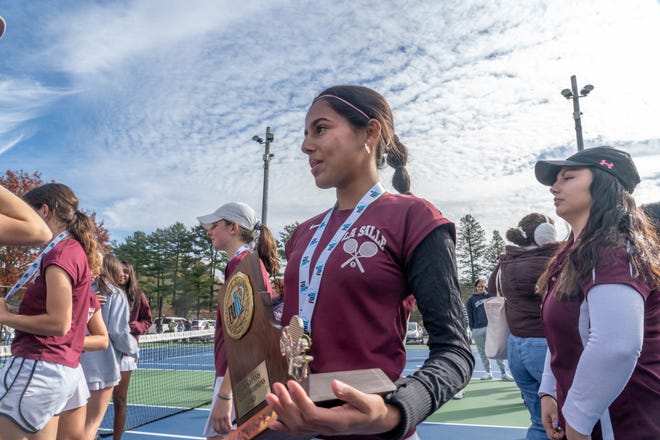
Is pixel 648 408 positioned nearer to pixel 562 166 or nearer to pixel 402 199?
pixel 562 166

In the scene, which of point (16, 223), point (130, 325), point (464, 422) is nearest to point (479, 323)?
point (464, 422)

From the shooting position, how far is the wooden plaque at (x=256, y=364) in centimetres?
93

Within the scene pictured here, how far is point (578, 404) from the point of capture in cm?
177

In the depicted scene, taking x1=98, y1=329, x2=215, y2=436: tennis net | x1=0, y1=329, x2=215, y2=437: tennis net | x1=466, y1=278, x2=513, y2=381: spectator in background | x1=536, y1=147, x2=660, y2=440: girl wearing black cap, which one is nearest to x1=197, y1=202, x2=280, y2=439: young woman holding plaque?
x1=536, y1=147, x2=660, y2=440: girl wearing black cap

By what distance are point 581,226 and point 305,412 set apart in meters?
1.86

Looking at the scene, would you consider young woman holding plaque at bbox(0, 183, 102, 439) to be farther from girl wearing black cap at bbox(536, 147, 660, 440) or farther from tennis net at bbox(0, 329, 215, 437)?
tennis net at bbox(0, 329, 215, 437)

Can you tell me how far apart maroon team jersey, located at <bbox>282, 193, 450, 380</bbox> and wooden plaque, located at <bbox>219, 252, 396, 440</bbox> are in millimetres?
179

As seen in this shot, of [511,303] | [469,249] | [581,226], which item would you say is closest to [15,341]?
[581,226]

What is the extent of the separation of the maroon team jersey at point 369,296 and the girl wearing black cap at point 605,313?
2.81ft

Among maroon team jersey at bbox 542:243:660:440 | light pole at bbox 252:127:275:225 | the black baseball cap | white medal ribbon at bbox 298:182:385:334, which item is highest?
light pole at bbox 252:127:275:225

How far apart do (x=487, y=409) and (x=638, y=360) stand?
23.0 ft

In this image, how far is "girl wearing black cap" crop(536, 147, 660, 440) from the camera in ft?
5.64

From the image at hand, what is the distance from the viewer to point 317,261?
1.42 metres

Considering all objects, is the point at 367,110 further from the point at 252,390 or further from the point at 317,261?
the point at 252,390
